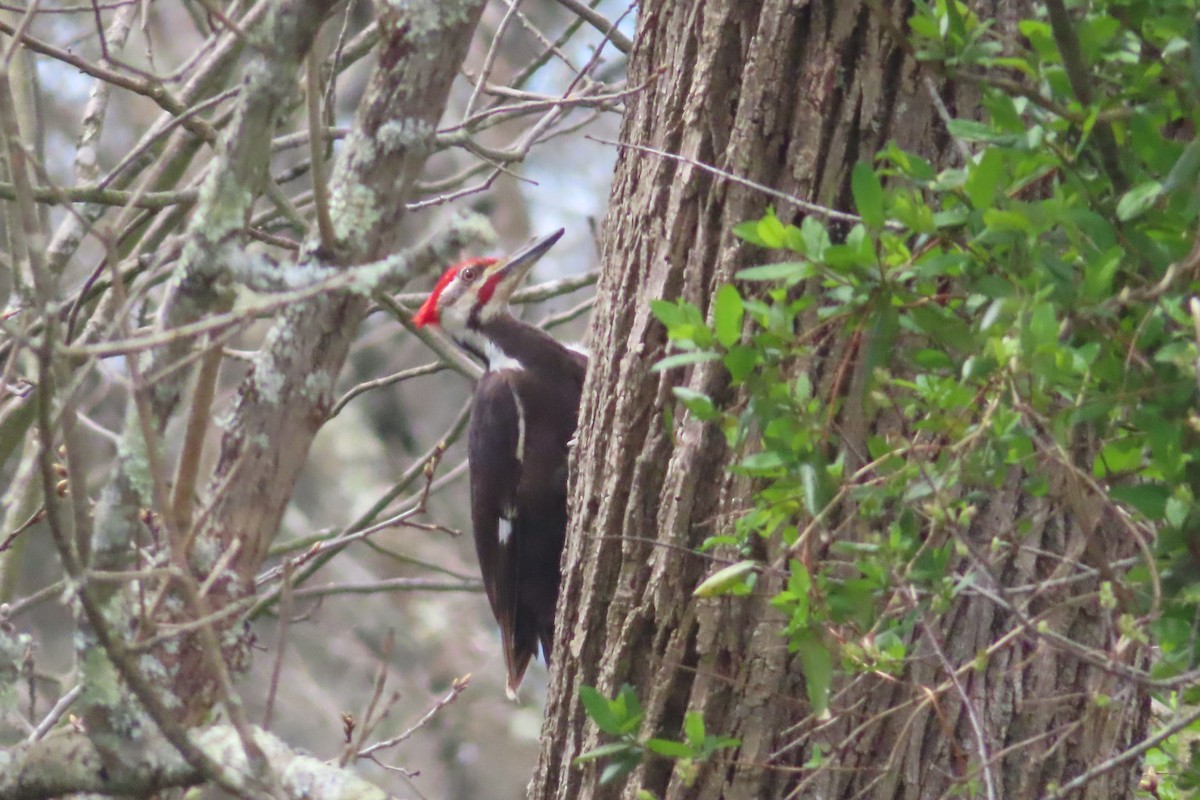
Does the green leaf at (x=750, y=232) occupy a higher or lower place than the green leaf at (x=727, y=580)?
higher

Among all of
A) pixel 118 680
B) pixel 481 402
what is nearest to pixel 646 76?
pixel 118 680

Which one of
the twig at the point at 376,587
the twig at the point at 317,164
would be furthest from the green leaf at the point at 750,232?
the twig at the point at 376,587

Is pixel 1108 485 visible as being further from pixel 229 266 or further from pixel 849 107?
pixel 229 266

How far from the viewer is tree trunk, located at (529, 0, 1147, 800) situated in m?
2.11

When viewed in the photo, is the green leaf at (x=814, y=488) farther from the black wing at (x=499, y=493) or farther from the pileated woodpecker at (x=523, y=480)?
the black wing at (x=499, y=493)

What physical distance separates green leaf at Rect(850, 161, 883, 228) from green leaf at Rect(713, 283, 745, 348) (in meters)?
0.19

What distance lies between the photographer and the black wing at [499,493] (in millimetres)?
4176

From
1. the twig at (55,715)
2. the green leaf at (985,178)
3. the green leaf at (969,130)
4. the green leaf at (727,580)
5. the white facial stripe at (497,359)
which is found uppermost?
the white facial stripe at (497,359)

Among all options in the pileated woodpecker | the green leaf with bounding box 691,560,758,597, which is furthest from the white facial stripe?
the green leaf with bounding box 691,560,758,597

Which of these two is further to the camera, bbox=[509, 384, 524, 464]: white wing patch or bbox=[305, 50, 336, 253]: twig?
bbox=[509, 384, 524, 464]: white wing patch

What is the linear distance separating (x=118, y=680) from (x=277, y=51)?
79 cm

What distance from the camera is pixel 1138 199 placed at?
4.56ft

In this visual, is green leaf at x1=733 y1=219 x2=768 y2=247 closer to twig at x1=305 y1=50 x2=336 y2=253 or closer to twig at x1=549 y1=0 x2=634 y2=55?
twig at x1=305 y1=50 x2=336 y2=253

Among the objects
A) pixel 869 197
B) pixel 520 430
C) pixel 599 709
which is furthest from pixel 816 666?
pixel 520 430
